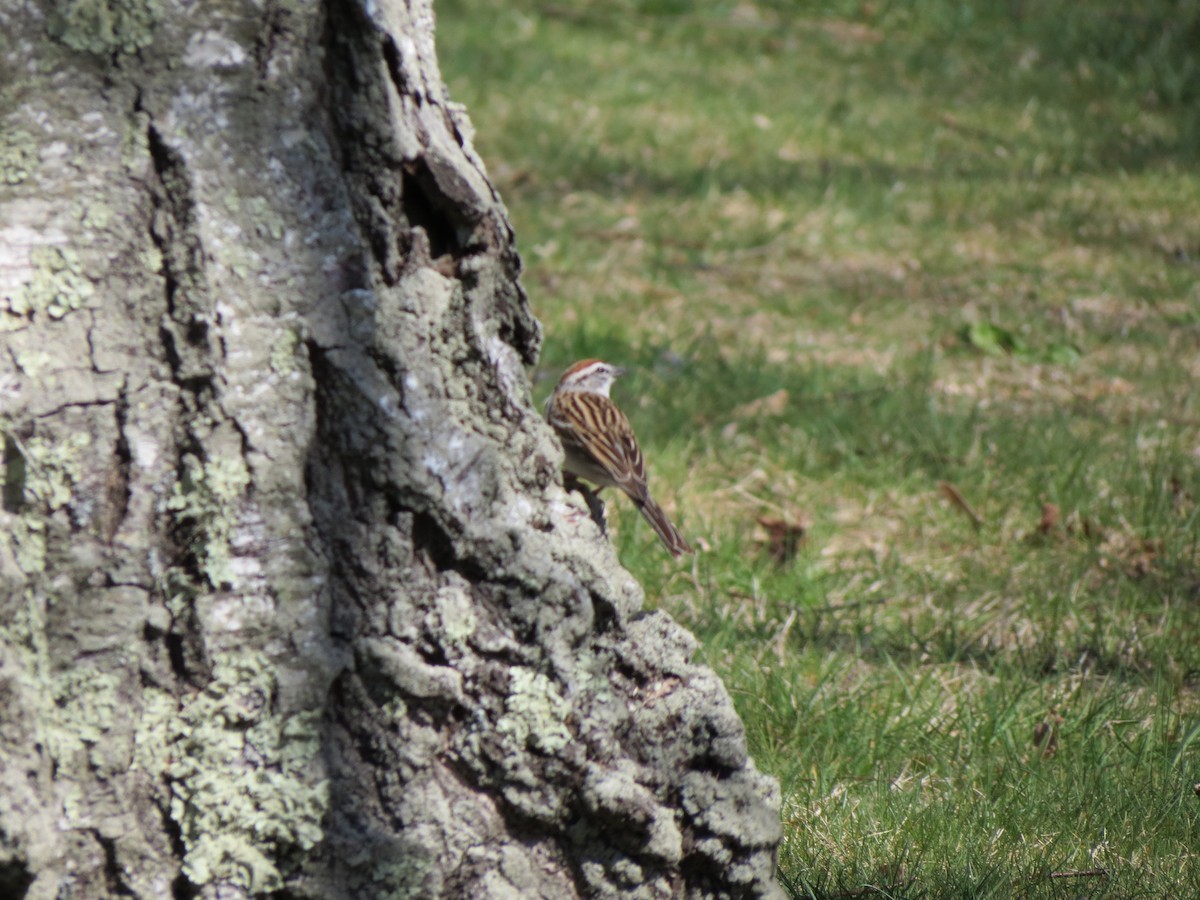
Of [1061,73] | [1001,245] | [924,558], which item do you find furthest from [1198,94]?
[924,558]

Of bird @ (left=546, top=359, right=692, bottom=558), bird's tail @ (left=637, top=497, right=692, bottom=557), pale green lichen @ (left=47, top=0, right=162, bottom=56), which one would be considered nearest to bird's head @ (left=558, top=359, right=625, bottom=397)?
bird @ (left=546, top=359, right=692, bottom=558)

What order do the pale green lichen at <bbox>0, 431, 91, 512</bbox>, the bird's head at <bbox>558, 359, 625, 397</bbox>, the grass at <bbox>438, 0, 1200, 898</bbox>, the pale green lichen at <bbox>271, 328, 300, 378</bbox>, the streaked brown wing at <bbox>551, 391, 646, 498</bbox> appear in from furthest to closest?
1. the bird's head at <bbox>558, 359, 625, 397</bbox>
2. the streaked brown wing at <bbox>551, 391, 646, 498</bbox>
3. the grass at <bbox>438, 0, 1200, 898</bbox>
4. the pale green lichen at <bbox>271, 328, 300, 378</bbox>
5. the pale green lichen at <bbox>0, 431, 91, 512</bbox>

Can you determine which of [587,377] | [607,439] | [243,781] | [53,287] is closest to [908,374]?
[587,377]

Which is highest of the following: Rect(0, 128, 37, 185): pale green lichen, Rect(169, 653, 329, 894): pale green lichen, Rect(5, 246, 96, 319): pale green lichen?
Rect(0, 128, 37, 185): pale green lichen

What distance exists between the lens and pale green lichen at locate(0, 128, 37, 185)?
1.93 meters

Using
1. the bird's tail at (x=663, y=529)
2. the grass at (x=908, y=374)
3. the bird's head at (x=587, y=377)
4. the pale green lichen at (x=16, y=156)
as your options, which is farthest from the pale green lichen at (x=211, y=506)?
the bird's head at (x=587, y=377)

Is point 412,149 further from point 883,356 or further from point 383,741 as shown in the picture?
point 883,356

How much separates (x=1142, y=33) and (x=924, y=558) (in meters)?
9.16

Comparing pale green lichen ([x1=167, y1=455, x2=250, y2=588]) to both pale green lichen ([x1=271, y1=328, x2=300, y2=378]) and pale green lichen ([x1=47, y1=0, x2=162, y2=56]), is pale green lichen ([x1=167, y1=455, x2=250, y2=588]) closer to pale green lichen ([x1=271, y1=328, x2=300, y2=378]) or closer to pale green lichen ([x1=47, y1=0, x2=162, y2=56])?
pale green lichen ([x1=271, y1=328, x2=300, y2=378])

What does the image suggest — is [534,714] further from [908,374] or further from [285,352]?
[908,374]

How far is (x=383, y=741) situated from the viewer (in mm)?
2096

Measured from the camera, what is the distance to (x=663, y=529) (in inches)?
156

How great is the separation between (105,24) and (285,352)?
53 centimetres

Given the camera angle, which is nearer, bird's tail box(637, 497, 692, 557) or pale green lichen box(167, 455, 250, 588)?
pale green lichen box(167, 455, 250, 588)
